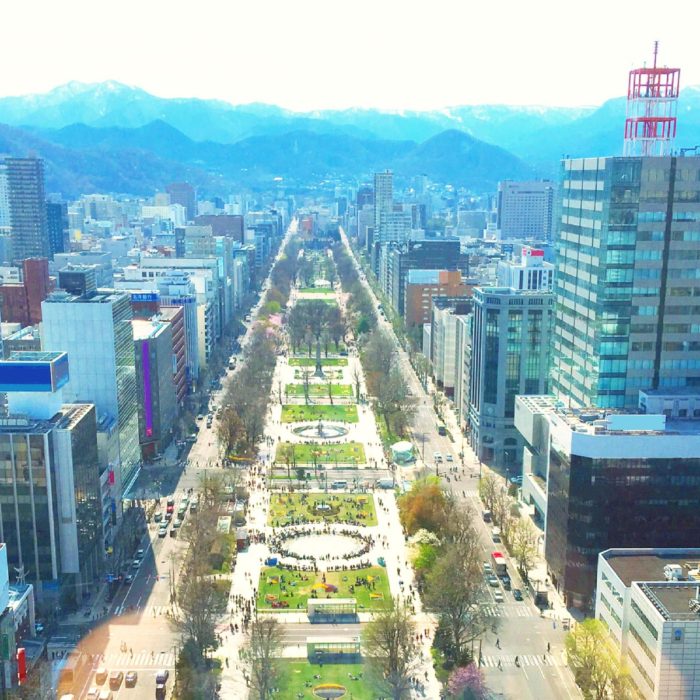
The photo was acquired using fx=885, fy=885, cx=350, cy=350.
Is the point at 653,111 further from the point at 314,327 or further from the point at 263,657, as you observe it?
the point at 314,327

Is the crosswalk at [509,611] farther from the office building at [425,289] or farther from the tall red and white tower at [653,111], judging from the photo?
the office building at [425,289]

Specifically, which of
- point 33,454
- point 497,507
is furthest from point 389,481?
point 33,454

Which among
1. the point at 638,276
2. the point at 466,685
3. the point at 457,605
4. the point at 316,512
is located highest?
the point at 638,276

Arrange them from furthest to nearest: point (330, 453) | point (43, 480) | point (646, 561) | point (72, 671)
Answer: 1. point (330, 453)
2. point (43, 480)
3. point (646, 561)
4. point (72, 671)

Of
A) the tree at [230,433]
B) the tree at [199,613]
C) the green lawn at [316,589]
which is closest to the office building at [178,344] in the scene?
the tree at [230,433]

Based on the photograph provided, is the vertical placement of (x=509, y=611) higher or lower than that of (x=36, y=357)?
lower

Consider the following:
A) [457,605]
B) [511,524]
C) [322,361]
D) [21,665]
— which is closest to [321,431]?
[511,524]

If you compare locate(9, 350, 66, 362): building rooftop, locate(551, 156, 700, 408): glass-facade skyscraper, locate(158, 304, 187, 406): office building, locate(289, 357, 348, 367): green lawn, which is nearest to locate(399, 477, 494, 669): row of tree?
locate(551, 156, 700, 408): glass-facade skyscraper
